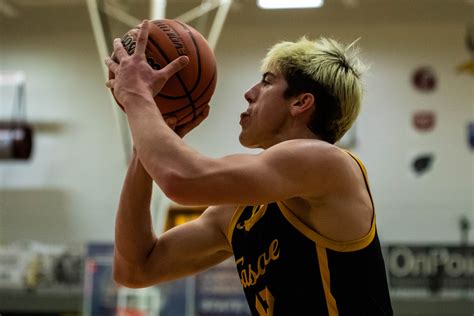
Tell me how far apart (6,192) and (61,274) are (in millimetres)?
3193

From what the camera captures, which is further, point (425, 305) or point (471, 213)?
point (471, 213)

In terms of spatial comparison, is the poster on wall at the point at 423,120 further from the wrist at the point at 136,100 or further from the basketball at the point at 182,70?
the wrist at the point at 136,100

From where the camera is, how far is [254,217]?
244cm

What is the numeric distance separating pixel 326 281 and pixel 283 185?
33cm

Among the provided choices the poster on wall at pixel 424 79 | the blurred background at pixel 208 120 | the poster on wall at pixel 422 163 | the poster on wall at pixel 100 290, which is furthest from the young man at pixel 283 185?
the poster on wall at pixel 424 79

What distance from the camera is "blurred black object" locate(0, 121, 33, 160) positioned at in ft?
45.0

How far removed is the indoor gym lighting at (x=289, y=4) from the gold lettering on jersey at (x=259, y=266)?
11331mm

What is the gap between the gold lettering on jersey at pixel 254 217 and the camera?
7.88 ft

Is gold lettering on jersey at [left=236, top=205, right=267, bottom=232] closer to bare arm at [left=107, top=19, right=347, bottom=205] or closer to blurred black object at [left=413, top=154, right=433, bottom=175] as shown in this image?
bare arm at [left=107, top=19, right=347, bottom=205]

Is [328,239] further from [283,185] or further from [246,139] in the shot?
[246,139]

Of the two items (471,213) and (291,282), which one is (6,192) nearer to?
(471,213)

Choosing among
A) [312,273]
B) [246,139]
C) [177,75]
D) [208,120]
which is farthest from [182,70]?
[208,120]

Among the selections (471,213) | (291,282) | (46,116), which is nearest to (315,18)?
(471,213)

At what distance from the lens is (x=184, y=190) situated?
2033mm
